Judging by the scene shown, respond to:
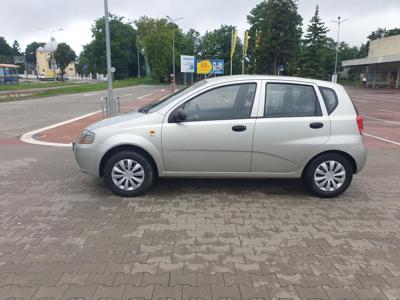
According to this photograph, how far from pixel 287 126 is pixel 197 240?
2.14 metres

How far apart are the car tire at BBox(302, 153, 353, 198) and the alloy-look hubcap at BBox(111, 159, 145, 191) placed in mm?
2436

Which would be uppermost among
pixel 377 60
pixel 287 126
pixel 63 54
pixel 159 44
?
pixel 159 44

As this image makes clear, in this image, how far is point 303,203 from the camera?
16.4 feet

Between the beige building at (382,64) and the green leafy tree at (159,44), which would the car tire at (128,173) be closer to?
the beige building at (382,64)

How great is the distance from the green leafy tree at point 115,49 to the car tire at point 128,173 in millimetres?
78748

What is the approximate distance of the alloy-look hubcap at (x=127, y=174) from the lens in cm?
502

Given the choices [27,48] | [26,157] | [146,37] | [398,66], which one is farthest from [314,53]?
[27,48]

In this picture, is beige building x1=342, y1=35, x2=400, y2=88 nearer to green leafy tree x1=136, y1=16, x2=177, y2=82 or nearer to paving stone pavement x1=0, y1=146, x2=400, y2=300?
green leafy tree x1=136, y1=16, x2=177, y2=82

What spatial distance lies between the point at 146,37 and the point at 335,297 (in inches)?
3050

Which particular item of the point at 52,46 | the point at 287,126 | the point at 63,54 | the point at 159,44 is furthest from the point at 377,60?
the point at 52,46

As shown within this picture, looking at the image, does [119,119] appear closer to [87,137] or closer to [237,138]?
[87,137]

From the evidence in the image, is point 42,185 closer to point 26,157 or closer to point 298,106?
point 26,157

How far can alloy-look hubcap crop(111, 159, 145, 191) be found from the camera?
5020 mm

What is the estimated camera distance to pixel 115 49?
8075cm
